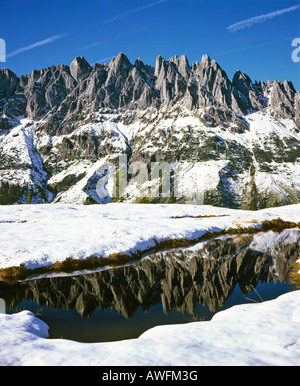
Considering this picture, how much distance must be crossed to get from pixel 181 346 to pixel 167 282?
1268cm

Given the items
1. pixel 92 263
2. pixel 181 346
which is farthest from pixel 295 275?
pixel 92 263

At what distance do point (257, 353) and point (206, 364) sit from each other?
253cm

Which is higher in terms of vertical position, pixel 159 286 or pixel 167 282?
pixel 167 282

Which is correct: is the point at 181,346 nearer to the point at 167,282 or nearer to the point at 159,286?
the point at 159,286

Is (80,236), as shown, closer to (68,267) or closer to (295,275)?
(68,267)

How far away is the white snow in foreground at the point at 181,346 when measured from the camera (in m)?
10.6

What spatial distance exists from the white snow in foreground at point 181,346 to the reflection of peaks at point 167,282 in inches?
160

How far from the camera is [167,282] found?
24469mm

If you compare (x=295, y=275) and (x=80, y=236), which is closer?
(x=295, y=275)

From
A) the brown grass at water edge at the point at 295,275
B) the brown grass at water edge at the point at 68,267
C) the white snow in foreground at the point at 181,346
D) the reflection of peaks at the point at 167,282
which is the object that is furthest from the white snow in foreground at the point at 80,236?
the brown grass at water edge at the point at 295,275

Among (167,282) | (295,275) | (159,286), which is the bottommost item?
(159,286)

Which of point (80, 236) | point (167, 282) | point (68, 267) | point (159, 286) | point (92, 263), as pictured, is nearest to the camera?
point (159, 286)

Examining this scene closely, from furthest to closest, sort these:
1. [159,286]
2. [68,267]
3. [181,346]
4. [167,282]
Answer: [68,267]
[167,282]
[159,286]
[181,346]
